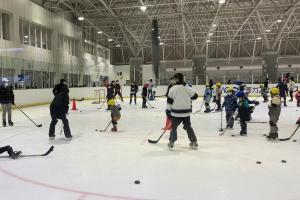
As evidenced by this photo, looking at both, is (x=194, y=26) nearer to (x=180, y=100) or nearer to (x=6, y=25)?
(x=6, y=25)

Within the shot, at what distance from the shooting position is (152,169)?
173 inches

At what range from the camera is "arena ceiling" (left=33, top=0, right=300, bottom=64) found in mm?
25484

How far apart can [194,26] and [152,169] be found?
3121 cm

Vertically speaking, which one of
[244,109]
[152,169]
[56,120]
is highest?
→ [244,109]

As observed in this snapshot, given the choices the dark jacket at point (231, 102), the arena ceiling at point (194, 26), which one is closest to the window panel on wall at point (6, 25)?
the arena ceiling at point (194, 26)

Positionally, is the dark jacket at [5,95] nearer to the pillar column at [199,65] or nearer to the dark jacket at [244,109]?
the dark jacket at [244,109]

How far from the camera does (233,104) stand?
7.77 m

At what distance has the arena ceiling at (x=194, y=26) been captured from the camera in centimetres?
2548

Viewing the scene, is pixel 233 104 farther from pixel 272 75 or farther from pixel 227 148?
pixel 272 75

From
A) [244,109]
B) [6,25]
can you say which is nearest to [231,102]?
[244,109]

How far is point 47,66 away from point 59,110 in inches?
545

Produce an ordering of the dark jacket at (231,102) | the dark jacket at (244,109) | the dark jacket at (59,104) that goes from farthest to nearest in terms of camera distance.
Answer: the dark jacket at (231,102)
the dark jacket at (244,109)
the dark jacket at (59,104)

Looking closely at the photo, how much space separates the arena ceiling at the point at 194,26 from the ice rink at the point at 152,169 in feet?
61.2

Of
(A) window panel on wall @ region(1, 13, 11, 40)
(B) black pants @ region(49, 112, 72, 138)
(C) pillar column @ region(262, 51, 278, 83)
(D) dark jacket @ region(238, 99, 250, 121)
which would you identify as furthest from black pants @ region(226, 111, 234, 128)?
(C) pillar column @ region(262, 51, 278, 83)
